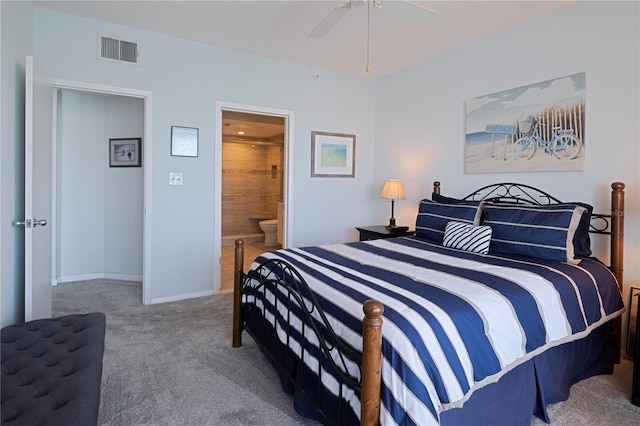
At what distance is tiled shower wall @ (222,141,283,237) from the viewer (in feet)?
24.4

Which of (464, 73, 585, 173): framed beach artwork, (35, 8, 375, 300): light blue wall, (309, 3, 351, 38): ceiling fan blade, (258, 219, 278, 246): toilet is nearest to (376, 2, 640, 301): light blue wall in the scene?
(464, 73, 585, 173): framed beach artwork

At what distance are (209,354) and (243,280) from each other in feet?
1.82

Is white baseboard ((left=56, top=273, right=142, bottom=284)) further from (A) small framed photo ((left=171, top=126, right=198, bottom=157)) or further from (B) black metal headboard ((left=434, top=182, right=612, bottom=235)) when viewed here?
(B) black metal headboard ((left=434, top=182, right=612, bottom=235))

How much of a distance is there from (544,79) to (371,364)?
285cm

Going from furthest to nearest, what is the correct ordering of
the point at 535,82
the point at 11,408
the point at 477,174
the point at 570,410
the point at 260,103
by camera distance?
the point at 260,103 < the point at 477,174 < the point at 535,82 < the point at 570,410 < the point at 11,408

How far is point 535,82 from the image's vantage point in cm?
296

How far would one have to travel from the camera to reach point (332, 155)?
4.45m

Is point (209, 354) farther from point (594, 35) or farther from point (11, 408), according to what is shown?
point (594, 35)

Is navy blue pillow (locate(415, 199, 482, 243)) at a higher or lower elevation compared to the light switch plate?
Answer: lower

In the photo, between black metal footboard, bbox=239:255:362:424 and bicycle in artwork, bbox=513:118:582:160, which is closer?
black metal footboard, bbox=239:255:362:424

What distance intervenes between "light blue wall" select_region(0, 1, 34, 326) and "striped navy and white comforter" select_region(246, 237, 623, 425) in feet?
5.67

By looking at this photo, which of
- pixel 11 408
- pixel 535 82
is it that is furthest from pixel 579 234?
pixel 11 408

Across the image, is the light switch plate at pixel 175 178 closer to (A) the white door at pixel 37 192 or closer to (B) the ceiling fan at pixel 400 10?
(A) the white door at pixel 37 192

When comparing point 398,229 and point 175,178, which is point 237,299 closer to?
point 175,178
